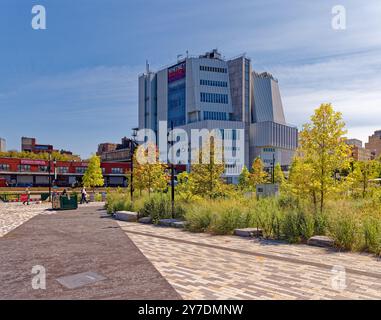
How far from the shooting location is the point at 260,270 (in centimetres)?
667

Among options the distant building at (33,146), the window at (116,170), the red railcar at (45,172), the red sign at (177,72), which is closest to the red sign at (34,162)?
the red railcar at (45,172)

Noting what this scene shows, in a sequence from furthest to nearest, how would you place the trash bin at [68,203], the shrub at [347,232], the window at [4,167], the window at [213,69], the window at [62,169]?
the window at [213,69] → the window at [62,169] → the window at [4,167] → the trash bin at [68,203] → the shrub at [347,232]

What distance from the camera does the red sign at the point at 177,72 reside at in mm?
88688

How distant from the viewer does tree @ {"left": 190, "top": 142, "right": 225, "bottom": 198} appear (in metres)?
19.0

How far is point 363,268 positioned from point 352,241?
2093mm

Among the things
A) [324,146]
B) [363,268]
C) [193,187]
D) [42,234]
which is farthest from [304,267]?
[193,187]

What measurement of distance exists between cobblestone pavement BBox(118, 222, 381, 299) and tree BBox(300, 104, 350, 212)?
4.87m

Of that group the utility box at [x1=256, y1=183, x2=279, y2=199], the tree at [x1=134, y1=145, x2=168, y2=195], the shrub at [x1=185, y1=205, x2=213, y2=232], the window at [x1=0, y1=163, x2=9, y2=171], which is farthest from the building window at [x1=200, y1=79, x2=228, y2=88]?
the shrub at [x1=185, y1=205, x2=213, y2=232]

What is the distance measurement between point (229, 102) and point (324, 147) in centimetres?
7795

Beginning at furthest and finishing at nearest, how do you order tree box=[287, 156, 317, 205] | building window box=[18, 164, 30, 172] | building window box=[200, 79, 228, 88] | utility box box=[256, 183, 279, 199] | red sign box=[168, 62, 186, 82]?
red sign box=[168, 62, 186, 82] → building window box=[200, 79, 228, 88] → building window box=[18, 164, 30, 172] → utility box box=[256, 183, 279, 199] → tree box=[287, 156, 317, 205]

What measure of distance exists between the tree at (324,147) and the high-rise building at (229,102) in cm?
6668

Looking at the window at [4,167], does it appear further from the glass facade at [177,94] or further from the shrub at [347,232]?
the shrub at [347,232]

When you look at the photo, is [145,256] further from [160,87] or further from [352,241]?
[160,87]

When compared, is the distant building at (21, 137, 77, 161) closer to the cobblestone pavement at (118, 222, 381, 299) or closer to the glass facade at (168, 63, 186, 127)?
the glass facade at (168, 63, 186, 127)
